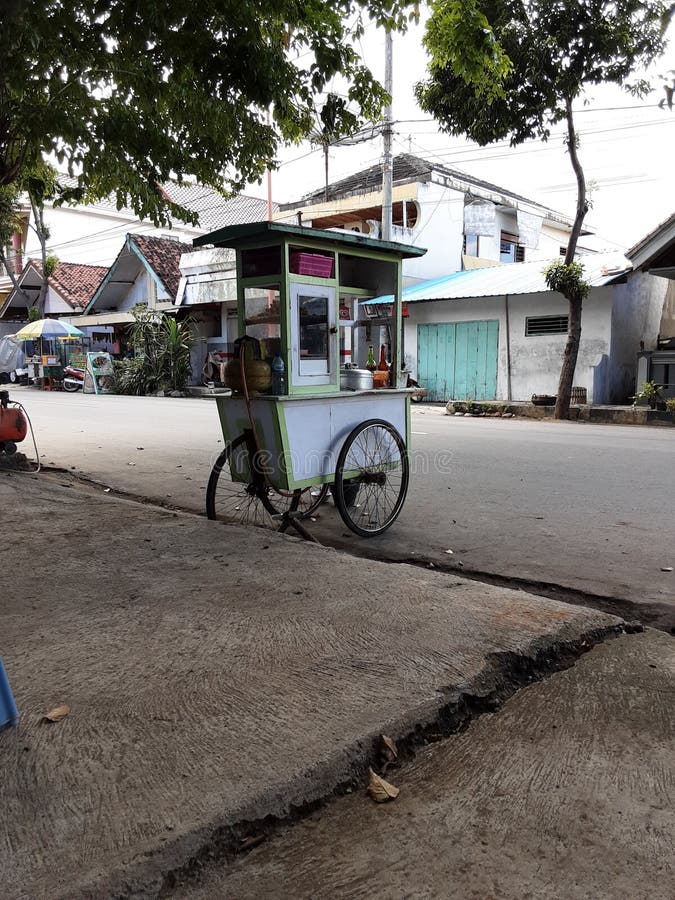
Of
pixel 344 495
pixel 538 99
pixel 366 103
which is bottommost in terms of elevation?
pixel 344 495

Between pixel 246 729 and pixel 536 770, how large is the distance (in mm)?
945

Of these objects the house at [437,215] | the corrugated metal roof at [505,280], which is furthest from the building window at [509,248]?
the corrugated metal roof at [505,280]

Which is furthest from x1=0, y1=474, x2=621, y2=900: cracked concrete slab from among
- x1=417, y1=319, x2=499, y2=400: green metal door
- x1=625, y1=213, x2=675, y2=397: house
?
x1=417, y1=319, x2=499, y2=400: green metal door

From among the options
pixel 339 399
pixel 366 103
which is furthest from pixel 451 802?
pixel 366 103

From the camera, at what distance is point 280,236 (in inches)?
178

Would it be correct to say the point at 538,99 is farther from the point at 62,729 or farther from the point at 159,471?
the point at 62,729

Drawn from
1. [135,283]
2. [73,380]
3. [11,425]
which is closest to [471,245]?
[135,283]

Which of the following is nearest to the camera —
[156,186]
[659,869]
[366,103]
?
[659,869]

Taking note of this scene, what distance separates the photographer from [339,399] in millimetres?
4945

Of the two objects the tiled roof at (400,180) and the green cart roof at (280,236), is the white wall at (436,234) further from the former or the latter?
the green cart roof at (280,236)

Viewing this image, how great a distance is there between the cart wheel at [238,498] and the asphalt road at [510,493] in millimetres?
333

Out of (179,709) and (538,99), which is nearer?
(179,709)

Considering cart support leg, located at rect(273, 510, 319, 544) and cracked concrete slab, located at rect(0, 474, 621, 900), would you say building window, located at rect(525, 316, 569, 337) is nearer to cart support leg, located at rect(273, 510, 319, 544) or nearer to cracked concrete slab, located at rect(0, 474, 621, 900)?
cart support leg, located at rect(273, 510, 319, 544)

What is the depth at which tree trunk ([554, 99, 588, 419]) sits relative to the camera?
555 inches
